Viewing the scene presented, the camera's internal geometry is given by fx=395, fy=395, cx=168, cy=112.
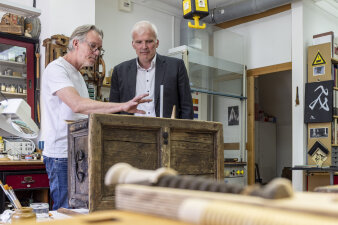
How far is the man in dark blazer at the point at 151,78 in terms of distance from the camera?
6.99 feet

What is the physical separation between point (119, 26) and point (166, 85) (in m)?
3.34

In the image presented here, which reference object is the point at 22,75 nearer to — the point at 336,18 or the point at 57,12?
the point at 57,12

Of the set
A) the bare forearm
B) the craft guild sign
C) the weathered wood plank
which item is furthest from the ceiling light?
the bare forearm

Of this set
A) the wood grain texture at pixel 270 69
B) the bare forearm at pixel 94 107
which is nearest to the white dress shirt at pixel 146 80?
the bare forearm at pixel 94 107

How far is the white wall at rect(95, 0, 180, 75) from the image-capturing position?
16.6ft

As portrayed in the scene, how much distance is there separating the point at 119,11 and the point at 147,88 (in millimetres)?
3343

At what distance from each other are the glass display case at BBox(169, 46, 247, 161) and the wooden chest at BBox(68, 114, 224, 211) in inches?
142

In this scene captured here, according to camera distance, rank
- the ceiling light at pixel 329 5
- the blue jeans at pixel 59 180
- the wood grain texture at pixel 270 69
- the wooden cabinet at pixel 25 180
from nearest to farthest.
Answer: the blue jeans at pixel 59 180 < the wooden cabinet at pixel 25 180 < the wood grain texture at pixel 270 69 < the ceiling light at pixel 329 5

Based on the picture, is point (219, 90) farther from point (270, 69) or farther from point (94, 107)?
point (94, 107)

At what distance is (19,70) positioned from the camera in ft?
13.9

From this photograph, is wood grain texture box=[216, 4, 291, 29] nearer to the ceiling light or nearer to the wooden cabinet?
the ceiling light

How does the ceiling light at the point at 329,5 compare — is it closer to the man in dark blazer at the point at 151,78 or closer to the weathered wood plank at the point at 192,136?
the man in dark blazer at the point at 151,78

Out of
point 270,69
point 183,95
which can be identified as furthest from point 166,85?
point 270,69

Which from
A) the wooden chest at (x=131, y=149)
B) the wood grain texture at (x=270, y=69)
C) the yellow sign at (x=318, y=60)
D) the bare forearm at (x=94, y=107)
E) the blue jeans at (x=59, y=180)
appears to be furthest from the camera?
the wood grain texture at (x=270, y=69)
